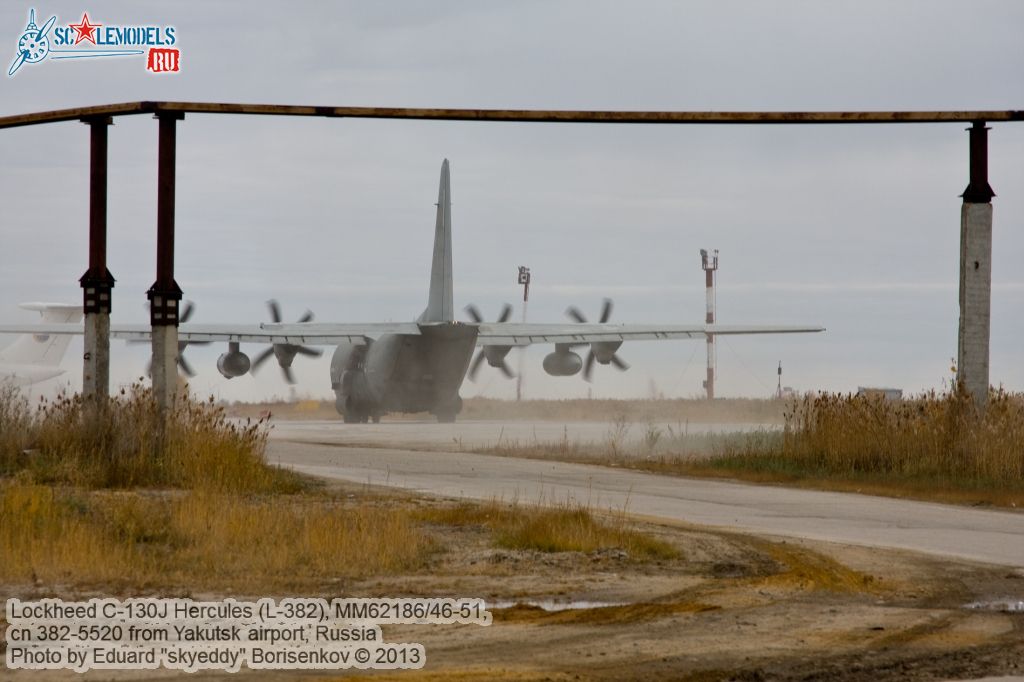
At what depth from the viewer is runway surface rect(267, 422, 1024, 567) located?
14859 millimetres

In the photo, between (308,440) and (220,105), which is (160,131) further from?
(308,440)

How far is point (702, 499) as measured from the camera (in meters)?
19.3

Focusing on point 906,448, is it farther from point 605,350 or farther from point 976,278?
point 605,350

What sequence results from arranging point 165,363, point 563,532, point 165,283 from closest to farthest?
1. point 563,532
2. point 165,363
3. point 165,283

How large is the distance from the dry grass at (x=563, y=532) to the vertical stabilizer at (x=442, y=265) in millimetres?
33695

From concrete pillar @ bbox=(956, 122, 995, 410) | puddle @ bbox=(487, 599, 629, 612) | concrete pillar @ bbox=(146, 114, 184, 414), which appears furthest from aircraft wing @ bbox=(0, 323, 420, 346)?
puddle @ bbox=(487, 599, 629, 612)

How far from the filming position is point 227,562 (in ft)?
39.0

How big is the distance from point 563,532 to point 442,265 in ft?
120

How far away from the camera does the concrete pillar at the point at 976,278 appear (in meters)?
23.5

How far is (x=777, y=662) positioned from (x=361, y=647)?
8.22ft

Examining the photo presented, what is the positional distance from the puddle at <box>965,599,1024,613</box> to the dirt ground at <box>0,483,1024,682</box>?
3.9 inches

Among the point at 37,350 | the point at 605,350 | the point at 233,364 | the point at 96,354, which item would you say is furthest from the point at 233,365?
the point at 96,354

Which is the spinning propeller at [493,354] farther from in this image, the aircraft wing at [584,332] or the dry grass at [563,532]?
the dry grass at [563,532]

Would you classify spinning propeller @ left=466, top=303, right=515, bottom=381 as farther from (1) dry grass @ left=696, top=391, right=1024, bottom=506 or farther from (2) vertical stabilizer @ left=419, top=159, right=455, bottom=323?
(1) dry grass @ left=696, top=391, right=1024, bottom=506
